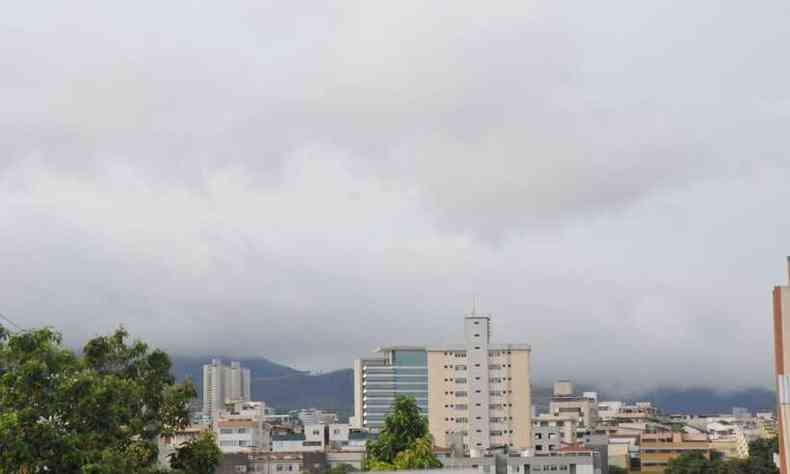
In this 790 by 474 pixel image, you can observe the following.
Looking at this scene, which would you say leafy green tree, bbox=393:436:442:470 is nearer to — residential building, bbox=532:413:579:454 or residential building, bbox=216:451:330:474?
residential building, bbox=216:451:330:474

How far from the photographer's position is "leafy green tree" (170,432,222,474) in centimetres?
4856

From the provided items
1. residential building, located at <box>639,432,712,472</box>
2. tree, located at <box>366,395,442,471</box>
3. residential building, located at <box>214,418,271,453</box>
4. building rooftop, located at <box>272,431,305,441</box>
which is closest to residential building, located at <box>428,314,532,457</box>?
residential building, located at <box>639,432,712,472</box>

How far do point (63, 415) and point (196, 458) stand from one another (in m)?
6.25

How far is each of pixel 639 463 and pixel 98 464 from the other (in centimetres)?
11807

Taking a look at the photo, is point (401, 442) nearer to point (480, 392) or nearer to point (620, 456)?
point (620, 456)

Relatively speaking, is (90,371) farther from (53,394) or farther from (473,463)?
(473,463)

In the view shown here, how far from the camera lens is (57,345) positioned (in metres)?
45.0

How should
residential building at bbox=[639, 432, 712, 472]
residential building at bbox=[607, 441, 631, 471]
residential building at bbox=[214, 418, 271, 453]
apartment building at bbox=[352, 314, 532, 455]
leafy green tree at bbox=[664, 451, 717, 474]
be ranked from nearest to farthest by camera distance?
leafy green tree at bbox=[664, 451, 717, 474] → residential building at bbox=[639, 432, 712, 472] → residential building at bbox=[607, 441, 631, 471] → apartment building at bbox=[352, 314, 532, 455] → residential building at bbox=[214, 418, 271, 453]

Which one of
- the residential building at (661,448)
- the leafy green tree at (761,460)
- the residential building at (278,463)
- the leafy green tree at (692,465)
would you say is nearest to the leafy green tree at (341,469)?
the residential building at (278,463)

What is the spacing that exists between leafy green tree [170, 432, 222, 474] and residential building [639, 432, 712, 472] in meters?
107

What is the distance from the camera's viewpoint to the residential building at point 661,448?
489 feet

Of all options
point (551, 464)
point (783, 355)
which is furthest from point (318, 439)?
point (783, 355)

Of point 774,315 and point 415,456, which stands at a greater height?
point 774,315

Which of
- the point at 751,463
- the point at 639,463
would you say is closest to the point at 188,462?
the point at 751,463
